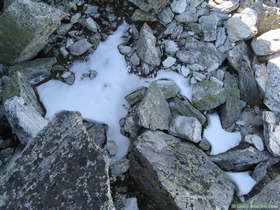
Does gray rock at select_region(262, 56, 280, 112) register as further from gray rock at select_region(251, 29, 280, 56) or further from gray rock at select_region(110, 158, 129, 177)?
gray rock at select_region(110, 158, 129, 177)

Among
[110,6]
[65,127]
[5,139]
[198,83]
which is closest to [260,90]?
[198,83]

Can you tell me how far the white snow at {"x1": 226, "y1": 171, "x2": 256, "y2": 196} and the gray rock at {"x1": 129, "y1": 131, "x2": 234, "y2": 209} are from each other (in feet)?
0.54

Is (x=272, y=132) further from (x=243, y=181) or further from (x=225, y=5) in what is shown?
(x=225, y=5)

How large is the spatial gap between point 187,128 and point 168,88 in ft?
1.98

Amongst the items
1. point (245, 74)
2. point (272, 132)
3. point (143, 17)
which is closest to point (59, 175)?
point (272, 132)

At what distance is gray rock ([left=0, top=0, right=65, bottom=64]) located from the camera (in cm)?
455

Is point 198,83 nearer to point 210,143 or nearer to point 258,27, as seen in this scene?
point 210,143

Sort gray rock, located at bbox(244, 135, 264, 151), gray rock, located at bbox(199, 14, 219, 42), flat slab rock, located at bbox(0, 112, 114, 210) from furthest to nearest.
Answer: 1. gray rock, located at bbox(199, 14, 219, 42)
2. gray rock, located at bbox(244, 135, 264, 151)
3. flat slab rock, located at bbox(0, 112, 114, 210)

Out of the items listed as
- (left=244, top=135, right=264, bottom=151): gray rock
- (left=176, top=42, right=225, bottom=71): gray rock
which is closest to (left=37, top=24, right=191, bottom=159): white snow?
(left=176, top=42, right=225, bottom=71): gray rock

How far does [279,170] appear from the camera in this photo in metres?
4.69

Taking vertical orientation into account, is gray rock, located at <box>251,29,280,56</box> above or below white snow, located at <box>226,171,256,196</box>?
above

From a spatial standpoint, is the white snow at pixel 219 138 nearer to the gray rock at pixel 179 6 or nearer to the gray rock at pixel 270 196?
the gray rock at pixel 270 196

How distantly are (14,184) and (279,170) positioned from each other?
3212mm

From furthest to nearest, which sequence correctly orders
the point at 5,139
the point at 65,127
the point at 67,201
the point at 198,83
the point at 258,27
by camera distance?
the point at 258,27 < the point at 198,83 < the point at 5,139 < the point at 65,127 < the point at 67,201
